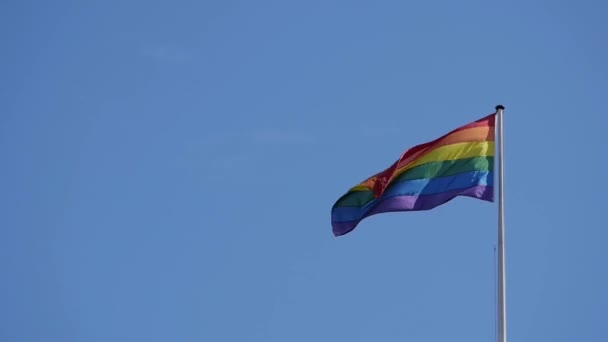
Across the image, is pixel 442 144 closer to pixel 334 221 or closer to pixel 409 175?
pixel 409 175

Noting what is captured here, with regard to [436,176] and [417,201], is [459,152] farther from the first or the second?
[417,201]

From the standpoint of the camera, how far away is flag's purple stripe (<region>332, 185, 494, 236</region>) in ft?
101

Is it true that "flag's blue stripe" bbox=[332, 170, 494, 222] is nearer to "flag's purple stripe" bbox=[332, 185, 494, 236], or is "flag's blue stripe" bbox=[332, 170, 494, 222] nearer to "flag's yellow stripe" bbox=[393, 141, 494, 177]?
"flag's purple stripe" bbox=[332, 185, 494, 236]

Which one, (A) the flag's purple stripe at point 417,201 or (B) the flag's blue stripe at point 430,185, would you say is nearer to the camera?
(A) the flag's purple stripe at point 417,201

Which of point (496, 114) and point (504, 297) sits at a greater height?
point (496, 114)

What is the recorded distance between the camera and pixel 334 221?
3388 centimetres

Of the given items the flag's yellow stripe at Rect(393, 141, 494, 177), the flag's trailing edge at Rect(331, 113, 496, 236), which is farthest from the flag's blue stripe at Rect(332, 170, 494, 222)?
the flag's yellow stripe at Rect(393, 141, 494, 177)

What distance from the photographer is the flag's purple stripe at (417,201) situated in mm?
30641

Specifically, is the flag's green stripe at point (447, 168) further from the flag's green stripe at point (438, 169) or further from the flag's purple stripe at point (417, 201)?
the flag's purple stripe at point (417, 201)

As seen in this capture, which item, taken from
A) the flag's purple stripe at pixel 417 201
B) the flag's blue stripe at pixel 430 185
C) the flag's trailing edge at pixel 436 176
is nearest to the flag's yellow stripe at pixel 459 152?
the flag's trailing edge at pixel 436 176

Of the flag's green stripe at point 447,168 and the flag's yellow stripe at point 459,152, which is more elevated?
the flag's yellow stripe at point 459,152

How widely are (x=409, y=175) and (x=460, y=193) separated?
Result: 1702 mm

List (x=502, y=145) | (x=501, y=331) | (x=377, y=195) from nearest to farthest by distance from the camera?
(x=501, y=331) → (x=502, y=145) → (x=377, y=195)

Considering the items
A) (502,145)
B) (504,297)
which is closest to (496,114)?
(502,145)
